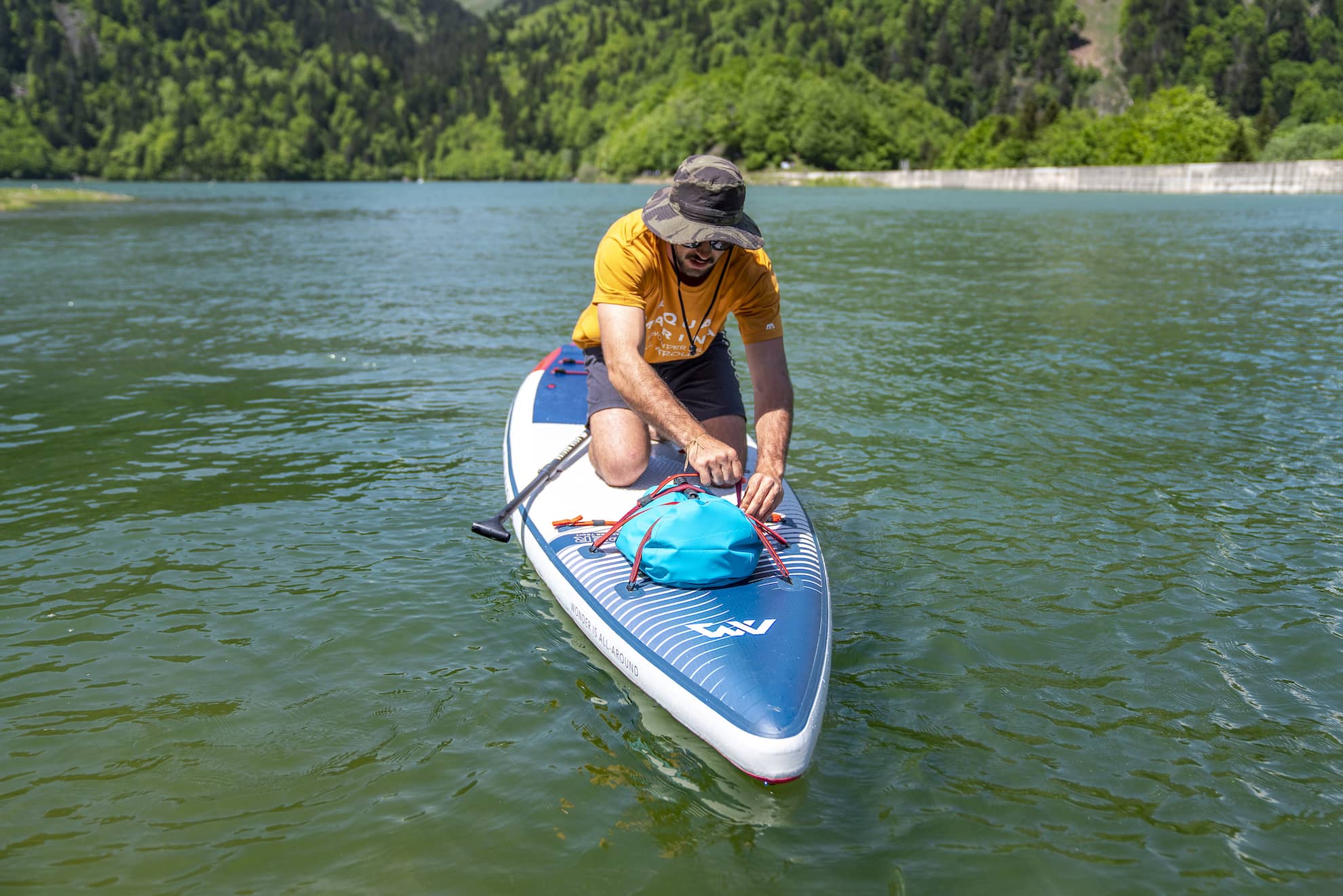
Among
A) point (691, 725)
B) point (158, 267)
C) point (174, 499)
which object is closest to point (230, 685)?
point (691, 725)

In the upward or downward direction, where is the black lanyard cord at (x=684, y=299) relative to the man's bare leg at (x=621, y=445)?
upward

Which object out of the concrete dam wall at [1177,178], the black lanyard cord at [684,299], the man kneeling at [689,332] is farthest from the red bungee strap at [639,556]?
the concrete dam wall at [1177,178]

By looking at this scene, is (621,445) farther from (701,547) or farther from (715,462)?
(701,547)

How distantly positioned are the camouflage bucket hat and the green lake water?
2.53m

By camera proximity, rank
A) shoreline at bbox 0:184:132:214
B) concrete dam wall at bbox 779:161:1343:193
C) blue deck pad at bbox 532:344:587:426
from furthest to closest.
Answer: concrete dam wall at bbox 779:161:1343:193 → shoreline at bbox 0:184:132:214 → blue deck pad at bbox 532:344:587:426

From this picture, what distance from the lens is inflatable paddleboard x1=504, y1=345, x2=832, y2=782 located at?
4539 millimetres

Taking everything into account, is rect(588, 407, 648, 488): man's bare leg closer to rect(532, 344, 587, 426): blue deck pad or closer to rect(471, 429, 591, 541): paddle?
rect(471, 429, 591, 541): paddle

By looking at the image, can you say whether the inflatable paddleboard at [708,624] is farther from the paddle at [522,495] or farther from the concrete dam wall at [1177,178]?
the concrete dam wall at [1177,178]

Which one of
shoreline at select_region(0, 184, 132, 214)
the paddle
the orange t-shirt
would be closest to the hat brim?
the orange t-shirt

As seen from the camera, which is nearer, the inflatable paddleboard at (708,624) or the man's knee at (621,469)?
the inflatable paddleboard at (708,624)

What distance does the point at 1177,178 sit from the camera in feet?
262

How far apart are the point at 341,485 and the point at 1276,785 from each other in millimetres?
7500

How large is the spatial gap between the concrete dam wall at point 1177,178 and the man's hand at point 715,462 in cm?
8398

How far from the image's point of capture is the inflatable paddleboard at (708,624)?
14.9ft
